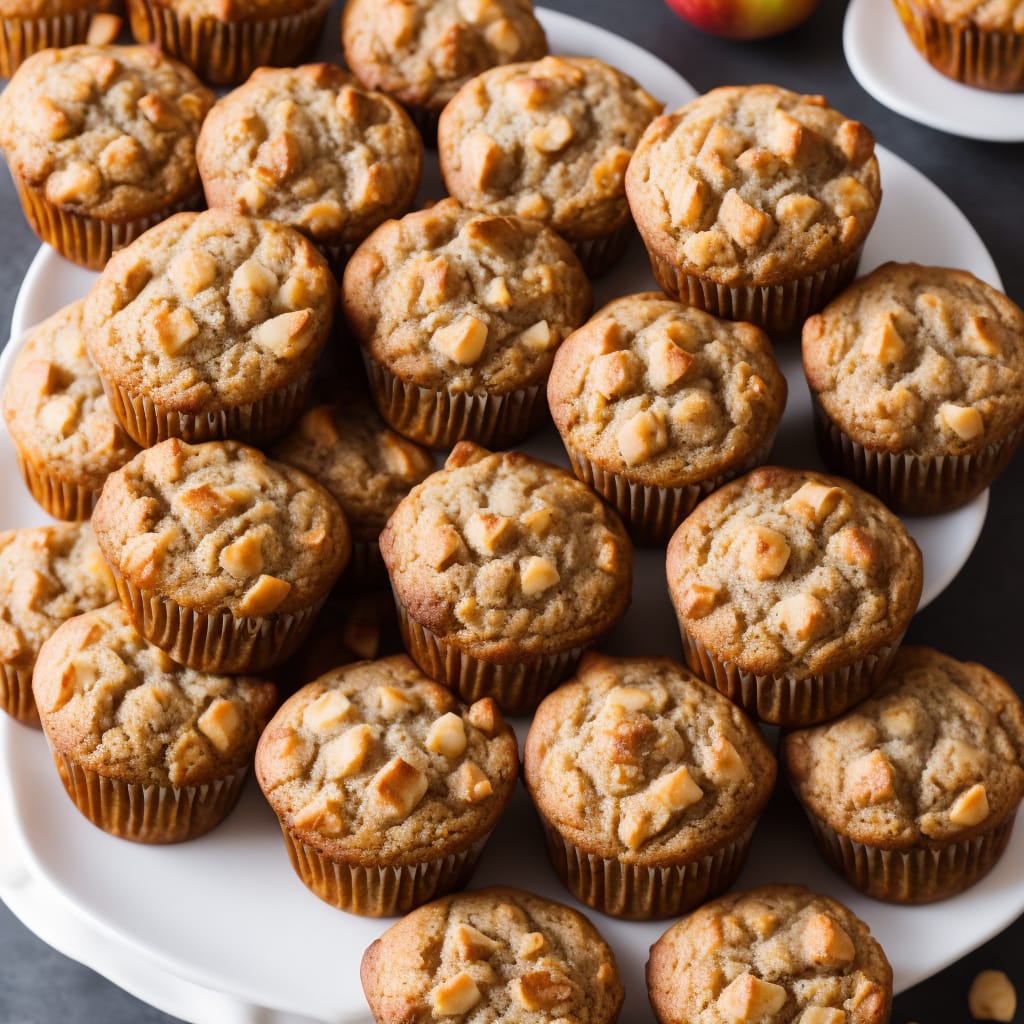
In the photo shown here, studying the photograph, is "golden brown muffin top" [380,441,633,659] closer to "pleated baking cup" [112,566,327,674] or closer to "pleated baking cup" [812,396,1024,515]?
"pleated baking cup" [112,566,327,674]

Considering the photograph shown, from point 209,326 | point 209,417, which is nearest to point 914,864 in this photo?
point 209,417

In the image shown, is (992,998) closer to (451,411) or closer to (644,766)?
(644,766)

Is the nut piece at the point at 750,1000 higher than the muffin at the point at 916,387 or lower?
lower

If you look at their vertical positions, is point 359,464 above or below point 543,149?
below

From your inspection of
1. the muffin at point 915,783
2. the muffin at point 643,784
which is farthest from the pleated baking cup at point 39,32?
the muffin at point 915,783

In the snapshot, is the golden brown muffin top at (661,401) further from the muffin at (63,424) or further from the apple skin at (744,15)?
the apple skin at (744,15)

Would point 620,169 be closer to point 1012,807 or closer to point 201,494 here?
point 201,494

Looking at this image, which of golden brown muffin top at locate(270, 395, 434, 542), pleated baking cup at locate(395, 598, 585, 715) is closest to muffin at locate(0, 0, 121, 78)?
golden brown muffin top at locate(270, 395, 434, 542)
